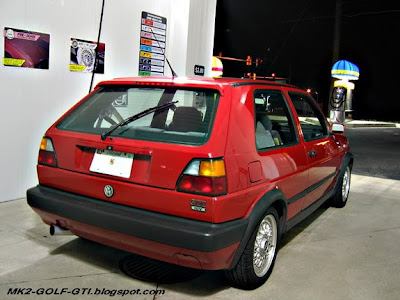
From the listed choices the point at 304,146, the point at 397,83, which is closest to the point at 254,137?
the point at 304,146

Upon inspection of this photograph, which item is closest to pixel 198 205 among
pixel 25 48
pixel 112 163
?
pixel 112 163

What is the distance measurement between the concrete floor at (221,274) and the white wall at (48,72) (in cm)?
53

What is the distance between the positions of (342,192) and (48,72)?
12.5 ft

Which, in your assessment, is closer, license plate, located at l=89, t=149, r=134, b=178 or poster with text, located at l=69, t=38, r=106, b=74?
license plate, located at l=89, t=149, r=134, b=178

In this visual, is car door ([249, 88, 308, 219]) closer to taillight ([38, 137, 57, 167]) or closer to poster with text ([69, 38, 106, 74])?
taillight ([38, 137, 57, 167])

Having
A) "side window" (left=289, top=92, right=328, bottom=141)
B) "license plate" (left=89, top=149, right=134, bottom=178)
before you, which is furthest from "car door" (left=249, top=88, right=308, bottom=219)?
"license plate" (left=89, top=149, right=134, bottom=178)

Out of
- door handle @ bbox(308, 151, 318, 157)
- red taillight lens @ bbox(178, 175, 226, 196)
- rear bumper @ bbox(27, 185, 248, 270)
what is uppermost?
door handle @ bbox(308, 151, 318, 157)

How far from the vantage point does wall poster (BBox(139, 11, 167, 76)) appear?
6.32 meters

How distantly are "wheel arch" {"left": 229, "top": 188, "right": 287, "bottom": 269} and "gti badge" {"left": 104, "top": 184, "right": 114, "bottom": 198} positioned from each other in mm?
897

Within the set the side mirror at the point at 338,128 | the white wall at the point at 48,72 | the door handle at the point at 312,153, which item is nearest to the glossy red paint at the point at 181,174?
the door handle at the point at 312,153

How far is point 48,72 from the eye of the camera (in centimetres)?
505

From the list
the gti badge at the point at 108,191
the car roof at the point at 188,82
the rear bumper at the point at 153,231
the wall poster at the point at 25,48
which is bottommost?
the rear bumper at the point at 153,231

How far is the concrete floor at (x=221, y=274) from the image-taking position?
2996mm

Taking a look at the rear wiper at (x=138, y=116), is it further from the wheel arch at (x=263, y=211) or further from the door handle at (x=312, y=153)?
the door handle at (x=312, y=153)
